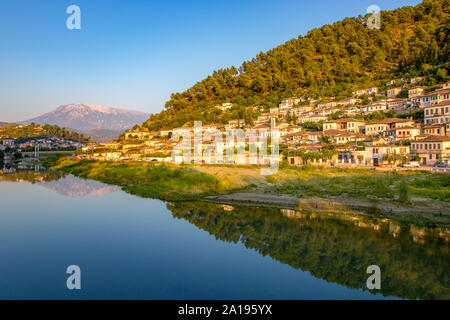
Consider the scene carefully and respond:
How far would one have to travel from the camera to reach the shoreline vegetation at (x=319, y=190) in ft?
→ 49.4

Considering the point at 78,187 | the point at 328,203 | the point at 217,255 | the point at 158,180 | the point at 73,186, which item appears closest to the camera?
the point at 217,255

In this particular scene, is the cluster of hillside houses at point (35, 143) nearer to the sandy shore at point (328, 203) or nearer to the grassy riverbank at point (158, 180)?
the grassy riverbank at point (158, 180)

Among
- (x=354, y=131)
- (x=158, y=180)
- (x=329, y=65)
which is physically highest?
(x=329, y=65)

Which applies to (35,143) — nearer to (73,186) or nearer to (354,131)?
(73,186)

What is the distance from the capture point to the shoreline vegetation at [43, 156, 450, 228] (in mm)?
15047

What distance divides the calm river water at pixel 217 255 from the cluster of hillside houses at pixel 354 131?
15.8 metres

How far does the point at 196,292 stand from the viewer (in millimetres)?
8375

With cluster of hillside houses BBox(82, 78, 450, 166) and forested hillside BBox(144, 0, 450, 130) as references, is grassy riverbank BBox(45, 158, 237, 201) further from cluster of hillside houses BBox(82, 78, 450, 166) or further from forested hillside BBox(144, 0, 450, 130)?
forested hillside BBox(144, 0, 450, 130)

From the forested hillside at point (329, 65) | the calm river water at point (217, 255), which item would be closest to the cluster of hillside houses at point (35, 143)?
the forested hillside at point (329, 65)

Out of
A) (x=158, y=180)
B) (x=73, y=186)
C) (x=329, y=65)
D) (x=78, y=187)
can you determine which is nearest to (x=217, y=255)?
(x=158, y=180)

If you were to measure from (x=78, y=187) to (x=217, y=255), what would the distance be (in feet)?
68.1

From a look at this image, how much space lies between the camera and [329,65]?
6222cm

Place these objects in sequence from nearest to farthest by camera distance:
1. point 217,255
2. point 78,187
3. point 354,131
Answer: point 217,255
point 78,187
point 354,131

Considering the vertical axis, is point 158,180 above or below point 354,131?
below
